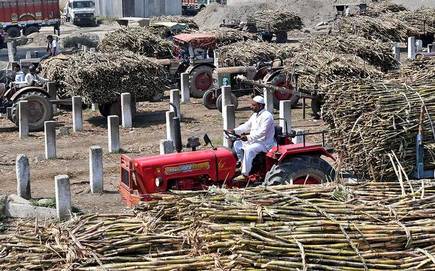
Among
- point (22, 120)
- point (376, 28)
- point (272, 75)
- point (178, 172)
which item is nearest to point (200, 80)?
point (272, 75)

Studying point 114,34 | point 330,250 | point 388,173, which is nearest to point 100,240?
point 330,250

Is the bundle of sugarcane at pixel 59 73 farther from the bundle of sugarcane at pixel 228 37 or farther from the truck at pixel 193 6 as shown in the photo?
the truck at pixel 193 6

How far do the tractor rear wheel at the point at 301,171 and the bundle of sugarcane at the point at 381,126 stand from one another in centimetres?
55

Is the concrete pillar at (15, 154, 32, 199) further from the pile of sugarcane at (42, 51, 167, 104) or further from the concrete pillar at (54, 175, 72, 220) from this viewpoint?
the pile of sugarcane at (42, 51, 167, 104)

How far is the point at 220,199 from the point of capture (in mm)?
7430

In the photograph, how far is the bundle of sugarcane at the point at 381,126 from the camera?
37.8ft

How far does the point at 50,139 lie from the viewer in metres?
16.7

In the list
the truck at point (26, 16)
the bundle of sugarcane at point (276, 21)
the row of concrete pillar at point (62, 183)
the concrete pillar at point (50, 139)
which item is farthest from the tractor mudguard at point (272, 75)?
the truck at point (26, 16)

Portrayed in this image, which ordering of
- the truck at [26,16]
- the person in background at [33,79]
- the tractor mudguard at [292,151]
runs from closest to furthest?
the tractor mudguard at [292,151] → the person in background at [33,79] → the truck at [26,16]

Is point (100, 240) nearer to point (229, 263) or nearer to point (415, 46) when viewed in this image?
point (229, 263)

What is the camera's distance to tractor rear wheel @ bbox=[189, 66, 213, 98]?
24.4 m

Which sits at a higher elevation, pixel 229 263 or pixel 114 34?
pixel 114 34

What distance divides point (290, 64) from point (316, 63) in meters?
0.92

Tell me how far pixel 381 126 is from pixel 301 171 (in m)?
1.37
